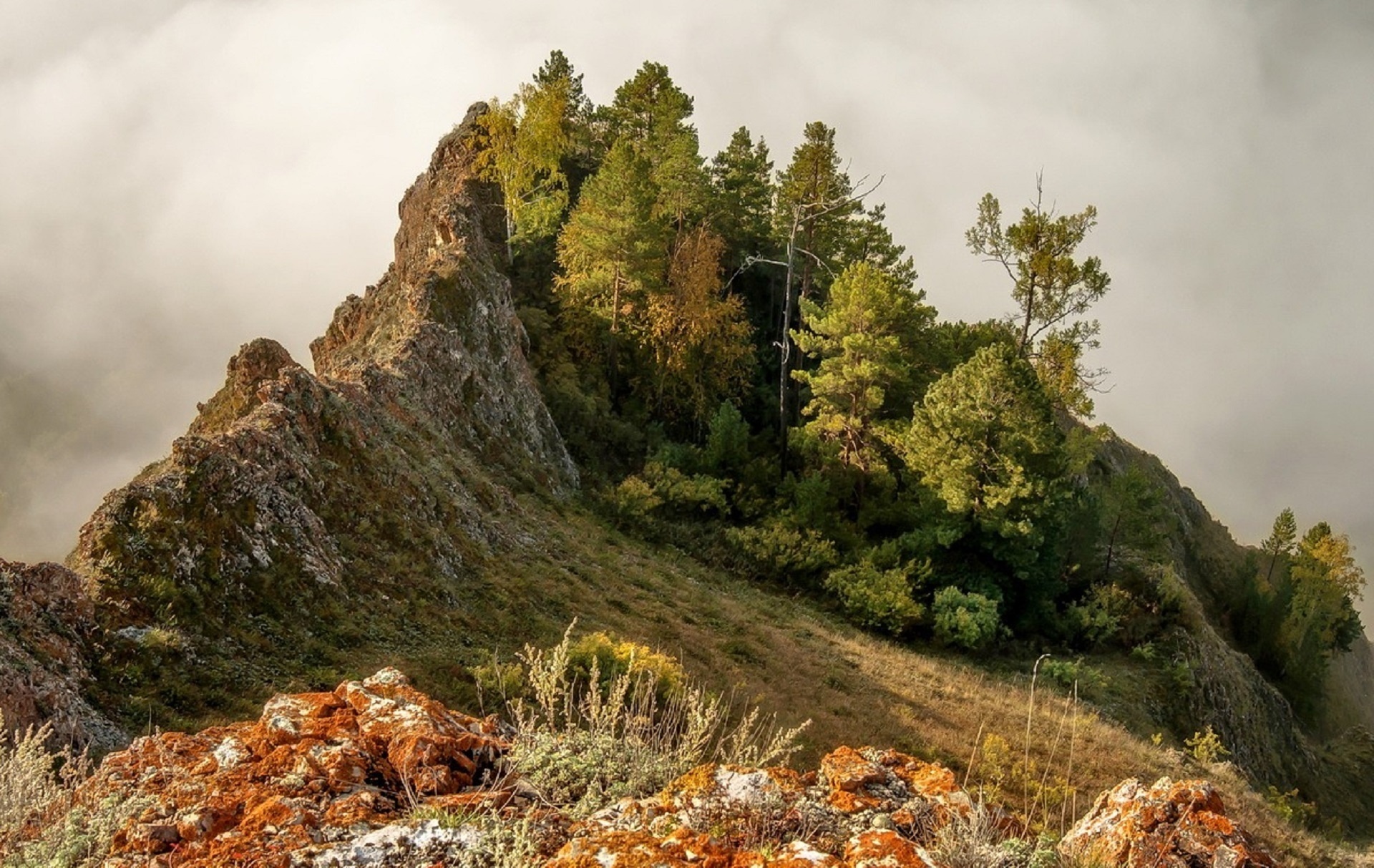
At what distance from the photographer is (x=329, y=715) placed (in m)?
6.73

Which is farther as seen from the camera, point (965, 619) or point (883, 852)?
point (965, 619)

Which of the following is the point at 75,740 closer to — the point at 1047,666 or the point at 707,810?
the point at 707,810

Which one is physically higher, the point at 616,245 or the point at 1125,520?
the point at 616,245

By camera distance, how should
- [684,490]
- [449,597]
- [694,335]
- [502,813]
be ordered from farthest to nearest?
[694,335] < [684,490] < [449,597] < [502,813]

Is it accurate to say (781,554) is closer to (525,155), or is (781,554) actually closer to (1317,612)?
(525,155)

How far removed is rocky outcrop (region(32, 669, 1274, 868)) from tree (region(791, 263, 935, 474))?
25889 millimetres

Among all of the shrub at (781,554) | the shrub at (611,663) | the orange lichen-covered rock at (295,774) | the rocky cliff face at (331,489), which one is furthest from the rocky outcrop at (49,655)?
the shrub at (781,554)

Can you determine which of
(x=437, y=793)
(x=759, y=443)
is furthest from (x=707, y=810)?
(x=759, y=443)

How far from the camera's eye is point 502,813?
18.0 feet

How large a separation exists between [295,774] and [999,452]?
2559 cm

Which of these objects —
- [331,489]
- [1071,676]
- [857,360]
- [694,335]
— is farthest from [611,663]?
[694,335]

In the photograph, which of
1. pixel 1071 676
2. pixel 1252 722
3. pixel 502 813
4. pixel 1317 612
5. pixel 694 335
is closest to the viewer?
pixel 502 813

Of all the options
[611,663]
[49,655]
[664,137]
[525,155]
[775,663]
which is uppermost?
[664,137]

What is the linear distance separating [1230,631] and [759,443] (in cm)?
3340
